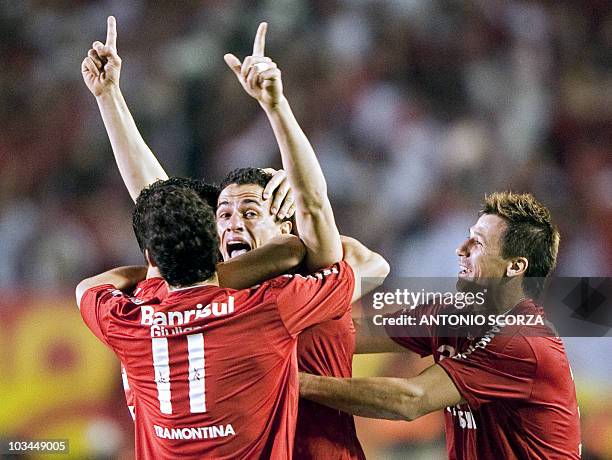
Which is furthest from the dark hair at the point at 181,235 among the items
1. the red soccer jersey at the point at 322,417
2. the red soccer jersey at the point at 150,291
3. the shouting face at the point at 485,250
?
the shouting face at the point at 485,250

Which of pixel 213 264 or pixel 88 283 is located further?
pixel 88 283

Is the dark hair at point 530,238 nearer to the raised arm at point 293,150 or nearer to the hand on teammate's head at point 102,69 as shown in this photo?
the raised arm at point 293,150

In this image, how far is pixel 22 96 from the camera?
285 centimetres

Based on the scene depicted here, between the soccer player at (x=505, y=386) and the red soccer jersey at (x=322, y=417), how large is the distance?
0.10 meters

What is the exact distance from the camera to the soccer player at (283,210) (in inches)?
65.0

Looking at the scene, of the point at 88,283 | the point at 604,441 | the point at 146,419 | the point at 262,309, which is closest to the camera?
the point at 262,309

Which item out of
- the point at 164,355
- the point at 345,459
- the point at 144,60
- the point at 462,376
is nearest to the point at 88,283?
the point at 164,355

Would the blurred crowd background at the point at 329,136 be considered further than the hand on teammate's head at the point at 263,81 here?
Yes

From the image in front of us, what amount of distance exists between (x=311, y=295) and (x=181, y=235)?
0.30 m

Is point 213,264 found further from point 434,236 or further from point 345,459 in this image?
point 434,236

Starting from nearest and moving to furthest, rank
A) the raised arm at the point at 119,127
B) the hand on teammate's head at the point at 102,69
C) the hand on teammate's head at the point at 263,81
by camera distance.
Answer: the hand on teammate's head at the point at 263,81 → the raised arm at the point at 119,127 → the hand on teammate's head at the point at 102,69

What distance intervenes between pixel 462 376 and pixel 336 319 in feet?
1.13

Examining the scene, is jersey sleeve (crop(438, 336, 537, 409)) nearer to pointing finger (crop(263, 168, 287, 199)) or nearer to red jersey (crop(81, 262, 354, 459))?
red jersey (crop(81, 262, 354, 459))

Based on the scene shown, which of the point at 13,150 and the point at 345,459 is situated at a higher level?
the point at 13,150
